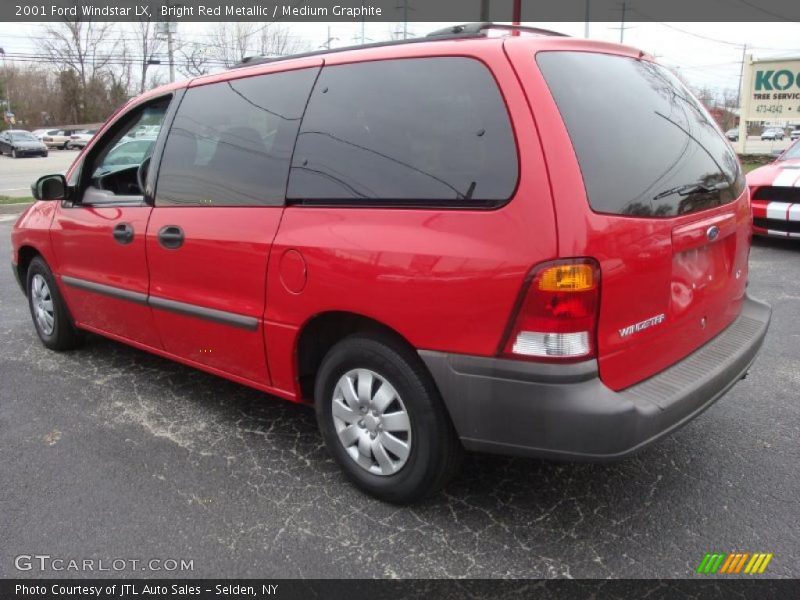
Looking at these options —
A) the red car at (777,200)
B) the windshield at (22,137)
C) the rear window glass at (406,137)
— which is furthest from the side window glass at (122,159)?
the windshield at (22,137)

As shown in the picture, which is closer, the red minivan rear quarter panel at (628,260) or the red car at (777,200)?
the red minivan rear quarter panel at (628,260)

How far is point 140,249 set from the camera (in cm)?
353

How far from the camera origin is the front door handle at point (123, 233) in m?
3.58

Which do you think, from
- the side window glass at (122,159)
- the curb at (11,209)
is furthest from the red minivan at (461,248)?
the curb at (11,209)

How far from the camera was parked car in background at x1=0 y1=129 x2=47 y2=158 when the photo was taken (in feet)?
123

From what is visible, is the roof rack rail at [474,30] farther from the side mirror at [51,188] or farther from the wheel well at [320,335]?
the side mirror at [51,188]

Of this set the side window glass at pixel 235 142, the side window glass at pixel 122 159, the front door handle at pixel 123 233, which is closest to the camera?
the side window glass at pixel 235 142

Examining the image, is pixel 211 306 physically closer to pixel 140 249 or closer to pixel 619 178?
pixel 140 249

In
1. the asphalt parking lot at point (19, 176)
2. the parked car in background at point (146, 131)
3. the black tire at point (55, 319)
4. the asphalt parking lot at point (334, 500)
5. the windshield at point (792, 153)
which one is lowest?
the asphalt parking lot at point (334, 500)

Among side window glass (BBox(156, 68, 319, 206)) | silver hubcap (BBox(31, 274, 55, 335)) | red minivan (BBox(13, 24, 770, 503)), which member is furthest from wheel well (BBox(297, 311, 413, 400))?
silver hubcap (BBox(31, 274, 55, 335))

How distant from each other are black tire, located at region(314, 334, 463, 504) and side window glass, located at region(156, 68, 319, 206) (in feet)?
2.54

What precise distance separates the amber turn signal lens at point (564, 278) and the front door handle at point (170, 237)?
6.34 feet

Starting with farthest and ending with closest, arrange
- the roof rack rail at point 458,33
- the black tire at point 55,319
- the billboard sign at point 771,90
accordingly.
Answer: the billboard sign at point 771,90 < the black tire at point 55,319 < the roof rack rail at point 458,33

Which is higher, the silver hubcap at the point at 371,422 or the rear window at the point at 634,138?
the rear window at the point at 634,138
